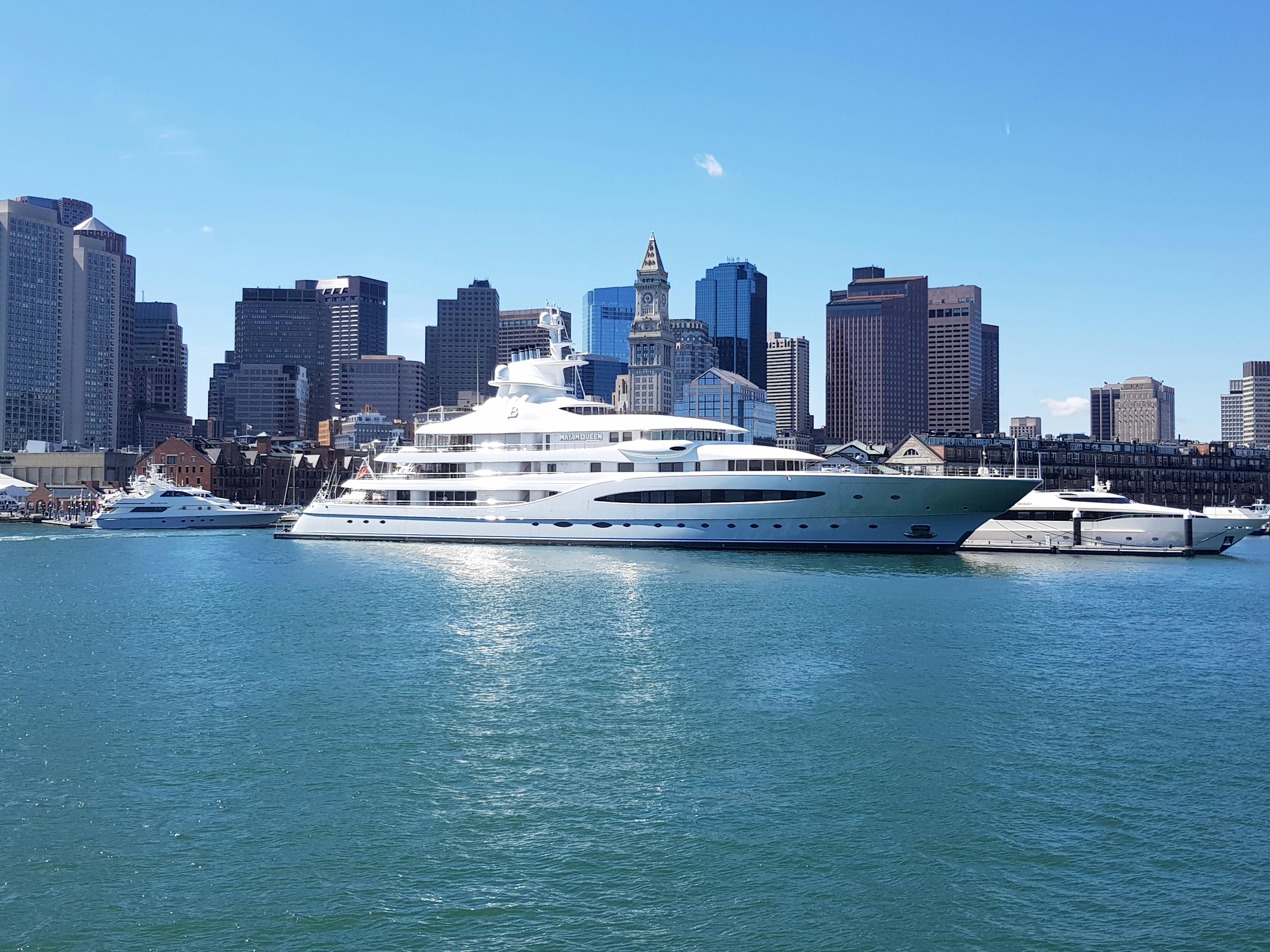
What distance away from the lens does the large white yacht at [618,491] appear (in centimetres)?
6188

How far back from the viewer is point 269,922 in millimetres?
15055

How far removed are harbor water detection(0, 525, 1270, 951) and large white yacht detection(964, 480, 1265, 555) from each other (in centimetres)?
3264

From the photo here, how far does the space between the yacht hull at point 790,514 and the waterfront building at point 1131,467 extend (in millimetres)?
86446

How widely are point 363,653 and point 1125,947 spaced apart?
78.7 ft

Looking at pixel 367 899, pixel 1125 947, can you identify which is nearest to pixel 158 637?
pixel 367 899

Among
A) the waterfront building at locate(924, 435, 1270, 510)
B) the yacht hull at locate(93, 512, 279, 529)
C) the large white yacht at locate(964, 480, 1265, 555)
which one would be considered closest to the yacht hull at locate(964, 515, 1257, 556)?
the large white yacht at locate(964, 480, 1265, 555)

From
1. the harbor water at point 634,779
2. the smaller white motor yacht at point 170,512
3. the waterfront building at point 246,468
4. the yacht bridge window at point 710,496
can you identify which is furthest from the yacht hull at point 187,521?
the harbor water at point 634,779

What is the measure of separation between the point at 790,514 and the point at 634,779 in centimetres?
4234

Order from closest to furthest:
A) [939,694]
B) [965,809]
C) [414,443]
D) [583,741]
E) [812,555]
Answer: [965,809]
[583,741]
[939,694]
[812,555]
[414,443]

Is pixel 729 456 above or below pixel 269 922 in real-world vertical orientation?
above

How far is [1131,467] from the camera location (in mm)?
156250

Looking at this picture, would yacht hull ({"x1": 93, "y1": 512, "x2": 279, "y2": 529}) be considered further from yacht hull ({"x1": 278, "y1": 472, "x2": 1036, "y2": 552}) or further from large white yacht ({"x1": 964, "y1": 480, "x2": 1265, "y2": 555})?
large white yacht ({"x1": 964, "y1": 480, "x2": 1265, "y2": 555})

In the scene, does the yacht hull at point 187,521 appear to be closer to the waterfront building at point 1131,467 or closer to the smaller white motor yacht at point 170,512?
the smaller white motor yacht at point 170,512

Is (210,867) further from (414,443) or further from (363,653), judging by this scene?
(414,443)
